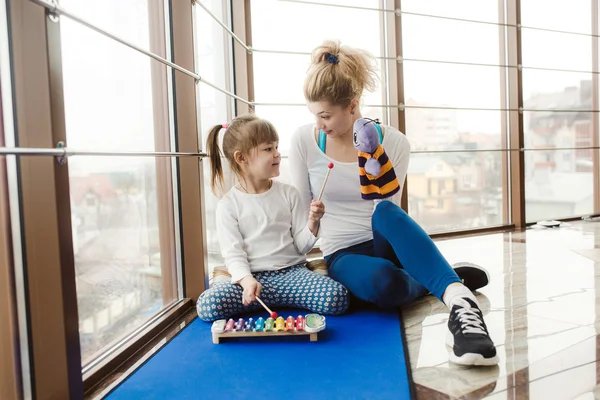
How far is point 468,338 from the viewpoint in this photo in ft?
3.53

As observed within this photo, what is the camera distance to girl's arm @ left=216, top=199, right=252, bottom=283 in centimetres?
145

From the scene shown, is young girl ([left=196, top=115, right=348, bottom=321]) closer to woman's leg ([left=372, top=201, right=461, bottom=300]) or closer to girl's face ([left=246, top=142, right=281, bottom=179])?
Answer: girl's face ([left=246, top=142, right=281, bottom=179])

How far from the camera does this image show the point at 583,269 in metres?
1.92

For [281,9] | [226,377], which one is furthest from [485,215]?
[226,377]

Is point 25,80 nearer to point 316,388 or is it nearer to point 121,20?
point 121,20

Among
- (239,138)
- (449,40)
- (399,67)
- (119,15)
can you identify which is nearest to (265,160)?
(239,138)

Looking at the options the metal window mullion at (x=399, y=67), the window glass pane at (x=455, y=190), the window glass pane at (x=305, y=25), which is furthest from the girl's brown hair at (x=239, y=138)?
the window glass pane at (x=455, y=190)

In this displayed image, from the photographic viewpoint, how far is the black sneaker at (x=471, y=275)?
5.22ft

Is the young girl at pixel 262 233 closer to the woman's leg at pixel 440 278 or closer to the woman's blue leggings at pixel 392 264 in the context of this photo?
the woman's blue leggings at pixel 392 264

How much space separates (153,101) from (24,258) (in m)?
0.78

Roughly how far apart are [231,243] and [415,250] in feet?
1.88

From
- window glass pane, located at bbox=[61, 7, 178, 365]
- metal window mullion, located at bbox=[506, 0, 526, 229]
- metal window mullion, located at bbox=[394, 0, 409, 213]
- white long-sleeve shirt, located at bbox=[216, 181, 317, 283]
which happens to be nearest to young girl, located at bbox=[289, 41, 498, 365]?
white long-sleeve shirt, located at bbox=[216, 181, 317, 283]

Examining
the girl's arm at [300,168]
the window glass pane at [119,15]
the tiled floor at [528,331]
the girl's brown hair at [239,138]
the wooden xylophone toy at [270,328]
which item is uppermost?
the window glass pane at [119,15]

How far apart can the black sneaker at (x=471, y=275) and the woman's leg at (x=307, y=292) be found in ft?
1.33
